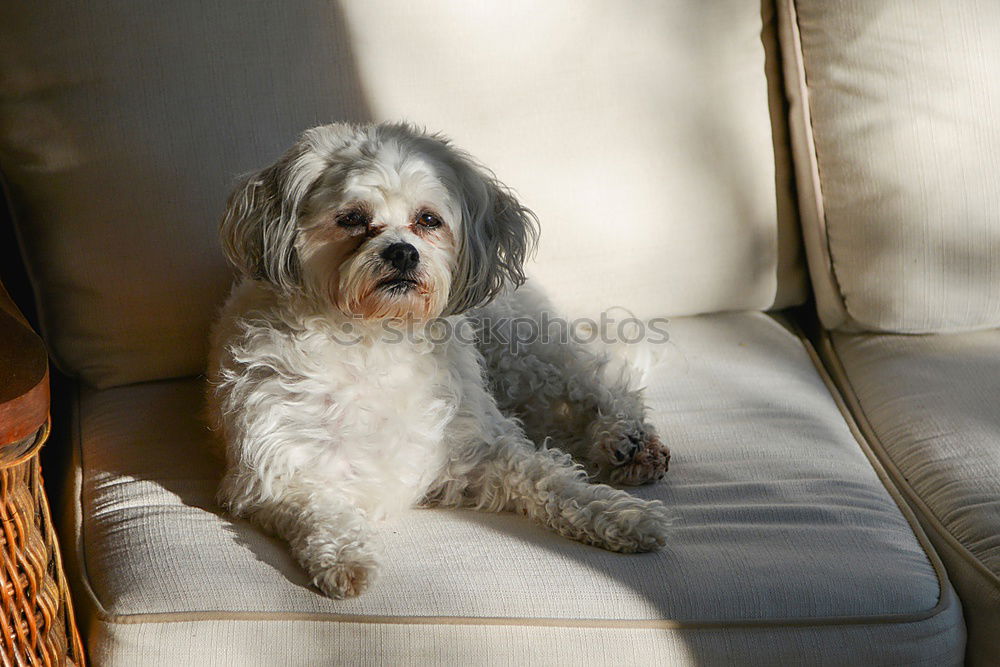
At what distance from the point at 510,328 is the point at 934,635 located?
0.95m

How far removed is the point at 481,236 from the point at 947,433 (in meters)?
0.92

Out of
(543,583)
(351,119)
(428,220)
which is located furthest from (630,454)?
(351,119)

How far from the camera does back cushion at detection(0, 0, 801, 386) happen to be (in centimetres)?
191

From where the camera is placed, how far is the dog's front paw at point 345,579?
1.39m

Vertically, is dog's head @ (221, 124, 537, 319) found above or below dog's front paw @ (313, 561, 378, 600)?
above

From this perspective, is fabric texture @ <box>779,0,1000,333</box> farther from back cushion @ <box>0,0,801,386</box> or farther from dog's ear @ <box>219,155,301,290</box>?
dog's ear @ <box>219,155,301,290</box>

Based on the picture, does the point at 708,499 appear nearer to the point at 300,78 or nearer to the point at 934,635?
the point at 934,635

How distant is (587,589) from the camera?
1.41 m

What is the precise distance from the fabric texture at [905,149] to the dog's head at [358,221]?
0.89 metres

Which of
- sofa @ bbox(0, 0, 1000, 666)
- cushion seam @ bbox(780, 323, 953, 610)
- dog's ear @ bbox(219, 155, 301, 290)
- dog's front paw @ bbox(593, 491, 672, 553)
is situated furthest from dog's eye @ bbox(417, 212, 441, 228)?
cushion seam @ bbox(780, 323, 953, 610)

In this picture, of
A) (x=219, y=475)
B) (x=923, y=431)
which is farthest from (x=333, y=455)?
(x=923, y=431)

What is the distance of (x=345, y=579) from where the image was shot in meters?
1.39

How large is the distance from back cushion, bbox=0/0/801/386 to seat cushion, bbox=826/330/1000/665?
38cm

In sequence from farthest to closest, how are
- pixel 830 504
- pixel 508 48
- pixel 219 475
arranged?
pixel 508 48 → pixel 219 475 → pixel 830 504
